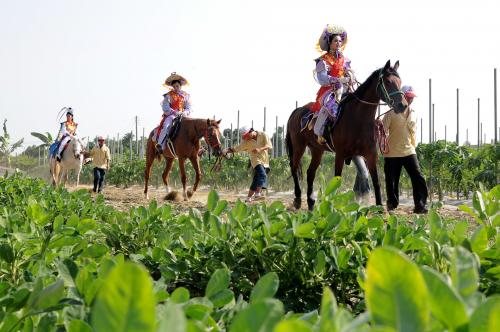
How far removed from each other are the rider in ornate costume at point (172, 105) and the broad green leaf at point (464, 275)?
10.2m

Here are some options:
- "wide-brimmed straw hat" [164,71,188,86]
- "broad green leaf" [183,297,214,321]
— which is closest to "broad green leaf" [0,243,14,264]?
"broad green leaf" [183,297,214,321]

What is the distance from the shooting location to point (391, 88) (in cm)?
629

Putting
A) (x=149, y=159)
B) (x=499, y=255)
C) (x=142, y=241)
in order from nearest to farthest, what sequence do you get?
(x=499, y=255)
(x=142, y=241)
(x=149, y=159)

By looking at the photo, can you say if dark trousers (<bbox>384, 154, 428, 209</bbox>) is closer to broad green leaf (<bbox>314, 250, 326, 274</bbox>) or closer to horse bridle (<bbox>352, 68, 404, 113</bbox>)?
horse bridle (<bbox>352, 68, 404, 113</bbox>)

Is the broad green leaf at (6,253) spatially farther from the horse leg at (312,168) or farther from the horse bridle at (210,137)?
the horse bridle at (210,137)

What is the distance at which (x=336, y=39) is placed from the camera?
290 inches

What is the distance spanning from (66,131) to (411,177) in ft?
29.3

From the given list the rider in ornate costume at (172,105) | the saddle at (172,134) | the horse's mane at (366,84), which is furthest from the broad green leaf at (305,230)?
the rider in ornate costume at (172,105)

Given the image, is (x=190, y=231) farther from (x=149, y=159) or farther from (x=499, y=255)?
(x=149, y=159)

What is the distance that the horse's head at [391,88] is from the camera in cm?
607

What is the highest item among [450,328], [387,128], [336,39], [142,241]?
[336,39]

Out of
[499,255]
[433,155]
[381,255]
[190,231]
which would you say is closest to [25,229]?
[190,231]

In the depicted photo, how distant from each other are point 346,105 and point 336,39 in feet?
3.82

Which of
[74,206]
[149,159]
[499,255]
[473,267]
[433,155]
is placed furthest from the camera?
[433,155]
